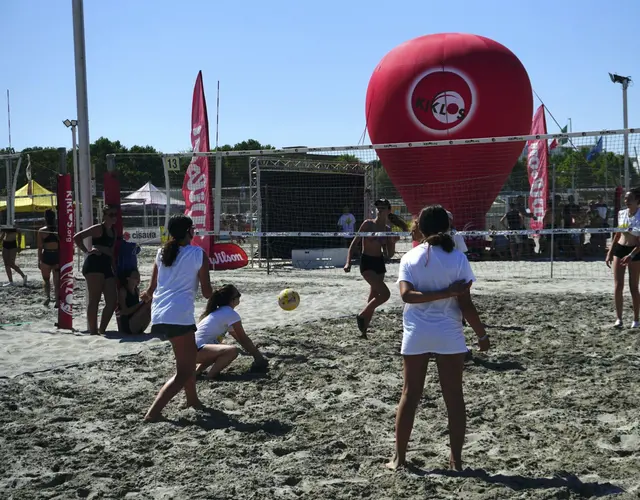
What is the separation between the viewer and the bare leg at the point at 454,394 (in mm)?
3842

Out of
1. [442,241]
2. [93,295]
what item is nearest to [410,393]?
[442,241]

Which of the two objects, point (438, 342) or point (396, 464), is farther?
point (396, 464)

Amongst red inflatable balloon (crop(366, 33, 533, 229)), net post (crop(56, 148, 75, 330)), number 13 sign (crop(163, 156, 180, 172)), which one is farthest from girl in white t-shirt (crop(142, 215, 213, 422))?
red inflatable balloon (crop(366, 33, 533, 229))

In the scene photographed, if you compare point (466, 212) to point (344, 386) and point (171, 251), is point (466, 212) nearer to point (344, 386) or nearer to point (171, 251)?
point (344, 386)

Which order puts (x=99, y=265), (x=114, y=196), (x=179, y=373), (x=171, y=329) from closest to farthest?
1. (x=171, y=329)
2. (x=179, y=373)
3. (x=99, y=265)
4. (x=114, y=196)

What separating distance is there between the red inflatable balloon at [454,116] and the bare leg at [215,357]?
1249 cm

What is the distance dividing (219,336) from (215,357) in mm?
202

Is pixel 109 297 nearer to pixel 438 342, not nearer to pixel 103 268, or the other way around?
pixel 103 268

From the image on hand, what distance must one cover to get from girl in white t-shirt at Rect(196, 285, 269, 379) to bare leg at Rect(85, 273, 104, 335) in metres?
2.30

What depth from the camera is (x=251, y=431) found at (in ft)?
15.5

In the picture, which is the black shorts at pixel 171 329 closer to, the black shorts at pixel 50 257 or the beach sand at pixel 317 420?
the beach sand at pixel 317 420

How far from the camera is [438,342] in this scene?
3799 millimetres

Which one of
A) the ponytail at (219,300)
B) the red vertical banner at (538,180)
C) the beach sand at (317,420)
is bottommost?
the beach sand at (317,420)

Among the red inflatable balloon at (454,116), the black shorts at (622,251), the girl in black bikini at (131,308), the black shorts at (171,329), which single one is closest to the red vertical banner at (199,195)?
the red inflatable balloon at (454,116)
